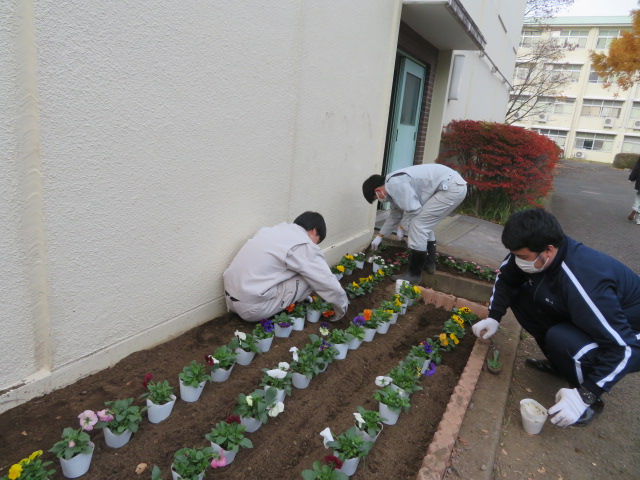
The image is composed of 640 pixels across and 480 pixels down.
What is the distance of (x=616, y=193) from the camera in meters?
14.2

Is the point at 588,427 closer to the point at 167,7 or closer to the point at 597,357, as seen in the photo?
the point at 597,357

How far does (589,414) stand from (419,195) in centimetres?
265

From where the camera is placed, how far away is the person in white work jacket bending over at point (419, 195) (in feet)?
14.6

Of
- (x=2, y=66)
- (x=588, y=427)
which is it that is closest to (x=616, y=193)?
(x=588, y=427)

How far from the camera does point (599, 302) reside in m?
2.35

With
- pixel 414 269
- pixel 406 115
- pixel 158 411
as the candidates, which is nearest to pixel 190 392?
pixel 158 411

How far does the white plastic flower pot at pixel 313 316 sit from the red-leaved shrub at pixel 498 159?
5.81 meters

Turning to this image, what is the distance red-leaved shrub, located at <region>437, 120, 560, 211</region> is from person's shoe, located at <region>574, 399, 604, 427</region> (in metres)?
6.02

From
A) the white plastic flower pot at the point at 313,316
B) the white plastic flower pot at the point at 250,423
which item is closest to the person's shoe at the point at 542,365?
the white plastic flower pot at the point at 313,316

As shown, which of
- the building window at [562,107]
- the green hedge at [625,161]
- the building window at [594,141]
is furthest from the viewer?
the building window at [562,107]

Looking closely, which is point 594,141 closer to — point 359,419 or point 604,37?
point 604,37

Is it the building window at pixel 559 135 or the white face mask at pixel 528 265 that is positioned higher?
the building window at pixel 559 135

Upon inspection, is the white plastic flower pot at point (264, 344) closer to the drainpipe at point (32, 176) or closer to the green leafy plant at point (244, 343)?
the green leafy plant at point (244, 343)

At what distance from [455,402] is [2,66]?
8.88ft
